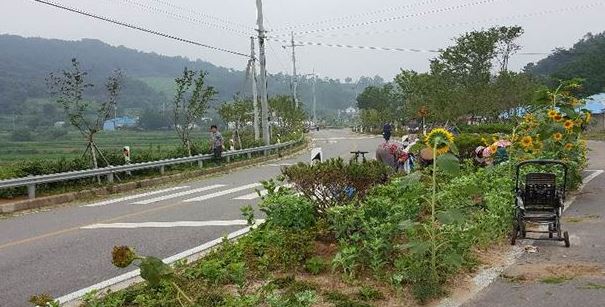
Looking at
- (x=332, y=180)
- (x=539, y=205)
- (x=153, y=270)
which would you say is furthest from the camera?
(x=539, y=205)

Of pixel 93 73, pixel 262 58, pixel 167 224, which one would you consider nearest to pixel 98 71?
pixel 93 73

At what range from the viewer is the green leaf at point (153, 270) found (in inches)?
161

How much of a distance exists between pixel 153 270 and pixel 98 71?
339 feet

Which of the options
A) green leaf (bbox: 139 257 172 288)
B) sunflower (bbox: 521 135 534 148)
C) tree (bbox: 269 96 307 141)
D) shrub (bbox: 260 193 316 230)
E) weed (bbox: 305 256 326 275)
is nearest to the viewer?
green leaf (bbox: 139 257 172 288)

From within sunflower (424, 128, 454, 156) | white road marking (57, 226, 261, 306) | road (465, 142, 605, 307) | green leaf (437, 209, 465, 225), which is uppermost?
sunflower (424, 128, 454, 156)

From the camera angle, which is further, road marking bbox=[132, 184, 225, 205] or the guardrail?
road marking bbox=[132, 184, 225, 205]

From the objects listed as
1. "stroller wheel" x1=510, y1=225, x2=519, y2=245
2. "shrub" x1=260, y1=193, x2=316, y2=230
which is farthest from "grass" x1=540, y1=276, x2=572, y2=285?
"shrub" x1=260, y1=193, x2=316, y2=230

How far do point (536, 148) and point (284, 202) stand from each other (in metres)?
5.76

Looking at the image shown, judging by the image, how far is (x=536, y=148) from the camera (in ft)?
34.9

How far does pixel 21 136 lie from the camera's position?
49.3m

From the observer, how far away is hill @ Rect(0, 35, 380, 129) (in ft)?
216

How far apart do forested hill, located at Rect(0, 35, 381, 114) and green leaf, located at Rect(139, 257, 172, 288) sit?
68.3 feet

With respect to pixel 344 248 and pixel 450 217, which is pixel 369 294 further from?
pixel 450 217

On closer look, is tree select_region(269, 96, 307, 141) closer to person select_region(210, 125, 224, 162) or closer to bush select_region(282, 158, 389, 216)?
person select_region(210, 125, 224, 162)
